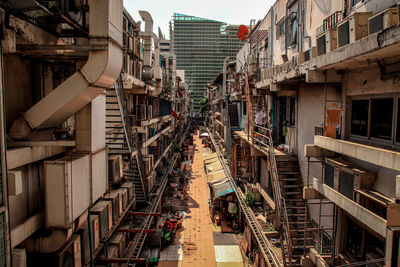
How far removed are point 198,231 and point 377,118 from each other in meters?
17.9

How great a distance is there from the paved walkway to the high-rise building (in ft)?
277

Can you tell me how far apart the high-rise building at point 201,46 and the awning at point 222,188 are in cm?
9227

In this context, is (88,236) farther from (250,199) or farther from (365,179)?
(250,199)

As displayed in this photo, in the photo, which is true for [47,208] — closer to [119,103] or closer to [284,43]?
[119,103]

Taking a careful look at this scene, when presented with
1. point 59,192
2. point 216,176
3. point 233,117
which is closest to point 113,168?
point 59,192

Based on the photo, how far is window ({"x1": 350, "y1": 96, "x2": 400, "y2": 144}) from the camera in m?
6.61

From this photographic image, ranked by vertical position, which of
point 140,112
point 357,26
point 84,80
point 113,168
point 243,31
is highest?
point 243,31

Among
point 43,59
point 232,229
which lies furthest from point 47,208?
point 232,229

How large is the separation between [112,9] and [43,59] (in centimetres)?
209

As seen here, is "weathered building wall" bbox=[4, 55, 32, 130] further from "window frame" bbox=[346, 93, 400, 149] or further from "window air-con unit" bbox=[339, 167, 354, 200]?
"window frame" bbox=[346, 93, 400, 149]

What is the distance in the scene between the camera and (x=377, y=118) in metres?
7.41

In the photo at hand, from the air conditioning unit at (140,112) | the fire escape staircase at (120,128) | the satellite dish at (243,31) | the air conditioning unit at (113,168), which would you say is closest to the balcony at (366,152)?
the air conditioning unit at (113,168)

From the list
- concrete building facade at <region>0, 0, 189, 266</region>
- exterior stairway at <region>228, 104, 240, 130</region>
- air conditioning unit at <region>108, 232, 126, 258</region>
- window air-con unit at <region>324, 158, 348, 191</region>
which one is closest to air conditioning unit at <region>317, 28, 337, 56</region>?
window air-con unit at <region>324, 158, 348, 191</region>

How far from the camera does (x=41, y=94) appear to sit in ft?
23.0
